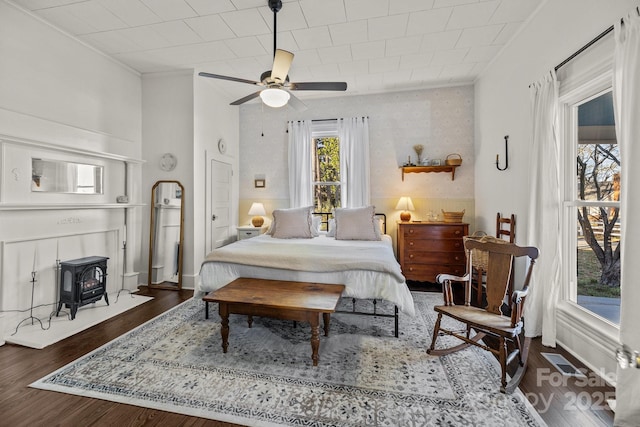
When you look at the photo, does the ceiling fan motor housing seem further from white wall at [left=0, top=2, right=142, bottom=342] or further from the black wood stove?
the black wood stove

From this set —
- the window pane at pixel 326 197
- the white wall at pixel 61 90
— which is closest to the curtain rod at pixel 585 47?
the window pane at pixel 326 197

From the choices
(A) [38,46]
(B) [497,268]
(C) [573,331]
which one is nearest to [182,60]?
(A) [38,46]

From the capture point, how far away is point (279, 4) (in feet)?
8.90

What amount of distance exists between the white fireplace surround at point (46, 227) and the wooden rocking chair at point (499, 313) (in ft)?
12.5

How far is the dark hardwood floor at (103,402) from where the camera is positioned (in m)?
1.69

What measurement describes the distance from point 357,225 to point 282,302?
2.10 m

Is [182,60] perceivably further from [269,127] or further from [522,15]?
[522,15]

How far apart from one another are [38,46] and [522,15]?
5.07 meters

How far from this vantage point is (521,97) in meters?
3.22

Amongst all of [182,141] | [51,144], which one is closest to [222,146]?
[182,141]

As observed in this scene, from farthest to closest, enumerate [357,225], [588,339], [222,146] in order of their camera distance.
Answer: [222,146] → [357,225] → [588,339]

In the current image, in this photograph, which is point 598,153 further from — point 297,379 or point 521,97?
point 297,379

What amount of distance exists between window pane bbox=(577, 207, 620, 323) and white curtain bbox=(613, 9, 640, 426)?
65 centimetres

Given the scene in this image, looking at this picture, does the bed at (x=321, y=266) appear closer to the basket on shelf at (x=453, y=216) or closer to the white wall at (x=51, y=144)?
the basket on shelf at (x=453, y=216)
